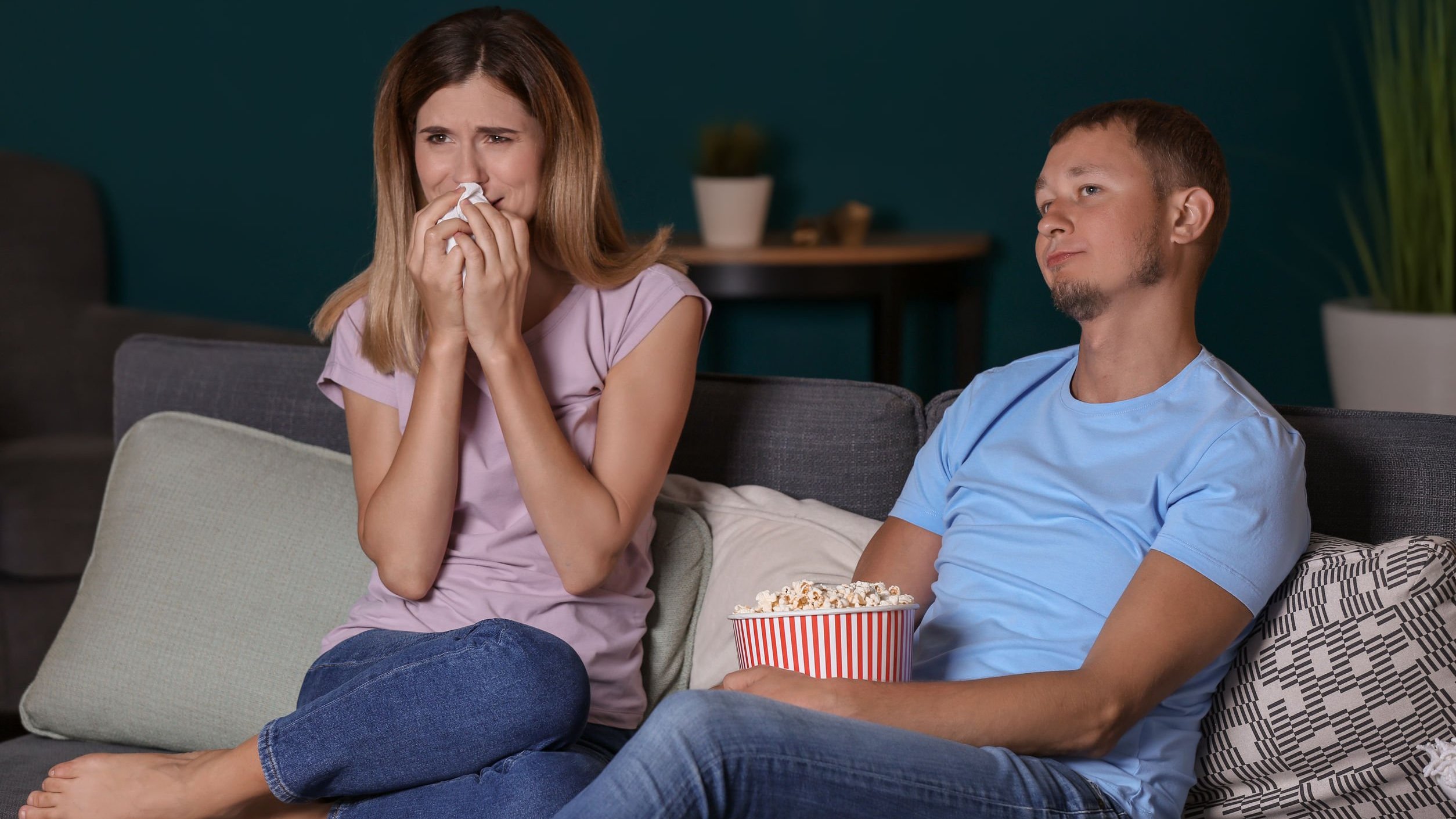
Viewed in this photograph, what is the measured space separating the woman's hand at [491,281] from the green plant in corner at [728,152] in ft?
6.18

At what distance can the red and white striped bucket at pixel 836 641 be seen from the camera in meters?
1.07

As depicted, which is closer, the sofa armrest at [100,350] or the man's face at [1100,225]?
the man's face at [1100,225]

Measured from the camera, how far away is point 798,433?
1.67 m

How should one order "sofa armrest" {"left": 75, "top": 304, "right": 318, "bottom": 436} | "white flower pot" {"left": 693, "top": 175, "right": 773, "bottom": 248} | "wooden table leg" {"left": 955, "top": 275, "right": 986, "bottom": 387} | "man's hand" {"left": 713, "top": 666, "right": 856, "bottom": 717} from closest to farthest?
"man's hand" {"left": 713, "top": 666, "right": 856, "bottom": 717} < "sofa armrest" {"left": 75, "top": 304, "right": 318, "bottom": 436} < "white flower pot" {"left": 693, "top": 175, "right": 773, "bottom": 248} < "wooden table leg" {"left": 955, "top": 275, "right": 986, "bottom": 387}

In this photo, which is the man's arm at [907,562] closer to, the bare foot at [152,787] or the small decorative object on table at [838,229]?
the bare foot at [152,787]

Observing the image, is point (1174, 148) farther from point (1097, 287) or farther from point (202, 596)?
point (202, 596)

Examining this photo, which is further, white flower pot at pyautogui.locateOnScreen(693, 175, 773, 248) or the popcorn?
white flower pot at pyautogui.locateOnScreen(693, 175, 773, 248)

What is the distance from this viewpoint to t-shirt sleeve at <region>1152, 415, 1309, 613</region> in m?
1.13

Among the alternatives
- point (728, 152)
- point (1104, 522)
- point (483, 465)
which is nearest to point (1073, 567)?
point (1104, 522)

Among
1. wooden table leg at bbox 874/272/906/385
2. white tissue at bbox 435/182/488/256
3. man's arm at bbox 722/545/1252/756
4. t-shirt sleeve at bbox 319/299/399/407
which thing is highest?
white tissue at bbox 435/182/488/256

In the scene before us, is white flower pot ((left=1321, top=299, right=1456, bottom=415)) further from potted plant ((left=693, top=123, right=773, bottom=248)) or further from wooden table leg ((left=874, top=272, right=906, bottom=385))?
potted plant ((left=693, top=123, right=773, bottom=248))

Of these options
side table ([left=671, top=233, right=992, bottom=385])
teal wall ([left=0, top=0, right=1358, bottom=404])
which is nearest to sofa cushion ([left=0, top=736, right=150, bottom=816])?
side table ([left=671, top=233, right=992, bottom=385])

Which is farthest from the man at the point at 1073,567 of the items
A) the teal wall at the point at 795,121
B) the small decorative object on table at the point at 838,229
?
the teal wall at the point at 795,121

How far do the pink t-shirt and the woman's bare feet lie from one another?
0.71 feet
